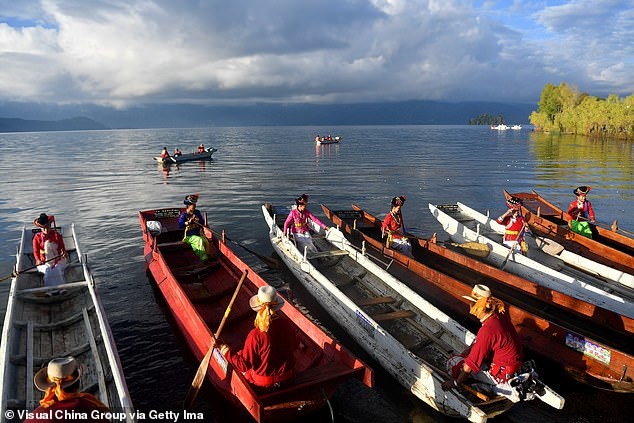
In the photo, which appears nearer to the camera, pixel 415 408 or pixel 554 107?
pixel 415 408

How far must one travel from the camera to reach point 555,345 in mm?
9047

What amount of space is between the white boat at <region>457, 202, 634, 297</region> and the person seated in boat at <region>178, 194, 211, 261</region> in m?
11.8

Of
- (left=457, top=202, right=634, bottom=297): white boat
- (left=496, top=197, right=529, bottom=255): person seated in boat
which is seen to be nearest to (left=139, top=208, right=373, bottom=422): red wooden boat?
(left=496, top=197, right=529, bottom=255): person seated in boat

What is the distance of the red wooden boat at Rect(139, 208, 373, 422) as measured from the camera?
22.3 feet

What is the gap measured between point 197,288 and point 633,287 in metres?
13.0

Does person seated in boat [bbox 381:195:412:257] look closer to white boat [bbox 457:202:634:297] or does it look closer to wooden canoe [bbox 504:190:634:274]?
white boat [bbox 457:202:634:297]

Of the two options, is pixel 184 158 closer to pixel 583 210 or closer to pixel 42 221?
pixel 42 221

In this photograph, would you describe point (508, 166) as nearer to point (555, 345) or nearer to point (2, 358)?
point (555, 345)

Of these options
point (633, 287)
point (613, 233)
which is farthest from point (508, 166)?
point (633, 287)

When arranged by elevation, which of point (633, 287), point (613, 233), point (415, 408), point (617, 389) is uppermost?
point (613, 233)

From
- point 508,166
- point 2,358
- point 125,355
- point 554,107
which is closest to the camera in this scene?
point 2,358

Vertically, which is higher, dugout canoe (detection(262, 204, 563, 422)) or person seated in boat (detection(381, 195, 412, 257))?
person seated in boat (detection(381, 195, 412, 257))

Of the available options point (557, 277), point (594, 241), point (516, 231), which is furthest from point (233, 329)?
point (594, 241)

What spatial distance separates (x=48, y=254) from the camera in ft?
37.3
